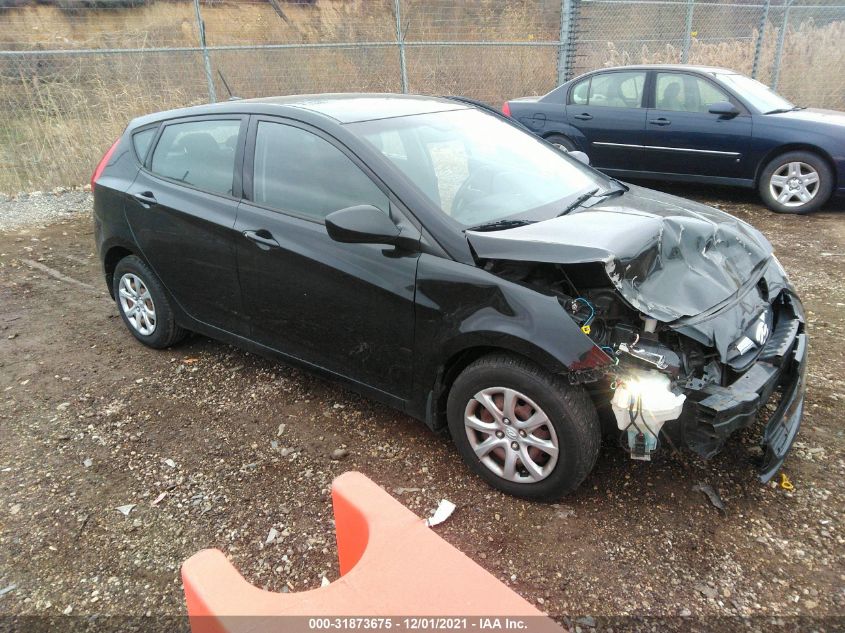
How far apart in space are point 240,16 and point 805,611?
15962mm

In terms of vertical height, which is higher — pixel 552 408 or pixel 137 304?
pixel 552 408

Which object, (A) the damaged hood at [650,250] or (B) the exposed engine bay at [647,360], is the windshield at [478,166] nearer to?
(A) the damaged hood at [650,250]

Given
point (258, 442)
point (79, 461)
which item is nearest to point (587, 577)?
point (258, 442)

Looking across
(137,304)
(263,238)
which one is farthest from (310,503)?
(137,304)

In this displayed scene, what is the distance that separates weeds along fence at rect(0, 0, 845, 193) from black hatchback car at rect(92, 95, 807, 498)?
229 inches

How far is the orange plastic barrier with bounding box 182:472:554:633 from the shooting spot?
1.52 m

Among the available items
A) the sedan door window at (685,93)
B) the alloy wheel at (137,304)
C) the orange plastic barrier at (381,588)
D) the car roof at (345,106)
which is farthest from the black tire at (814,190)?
the orange plastic barrier at (381,588)

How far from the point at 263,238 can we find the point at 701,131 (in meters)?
5.87

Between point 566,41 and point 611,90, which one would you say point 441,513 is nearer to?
point 611,90

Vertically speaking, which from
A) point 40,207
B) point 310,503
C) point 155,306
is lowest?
point 310,503

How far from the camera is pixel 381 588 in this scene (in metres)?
1.58

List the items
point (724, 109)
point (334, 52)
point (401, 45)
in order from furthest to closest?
point (334, 52), point (401, 45), point (724, 109)

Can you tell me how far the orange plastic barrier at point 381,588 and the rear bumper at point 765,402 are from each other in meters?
1.18

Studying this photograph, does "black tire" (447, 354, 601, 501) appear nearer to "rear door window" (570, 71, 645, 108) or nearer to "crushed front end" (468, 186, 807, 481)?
"crushed front end" (468, 186, 807, 481)
